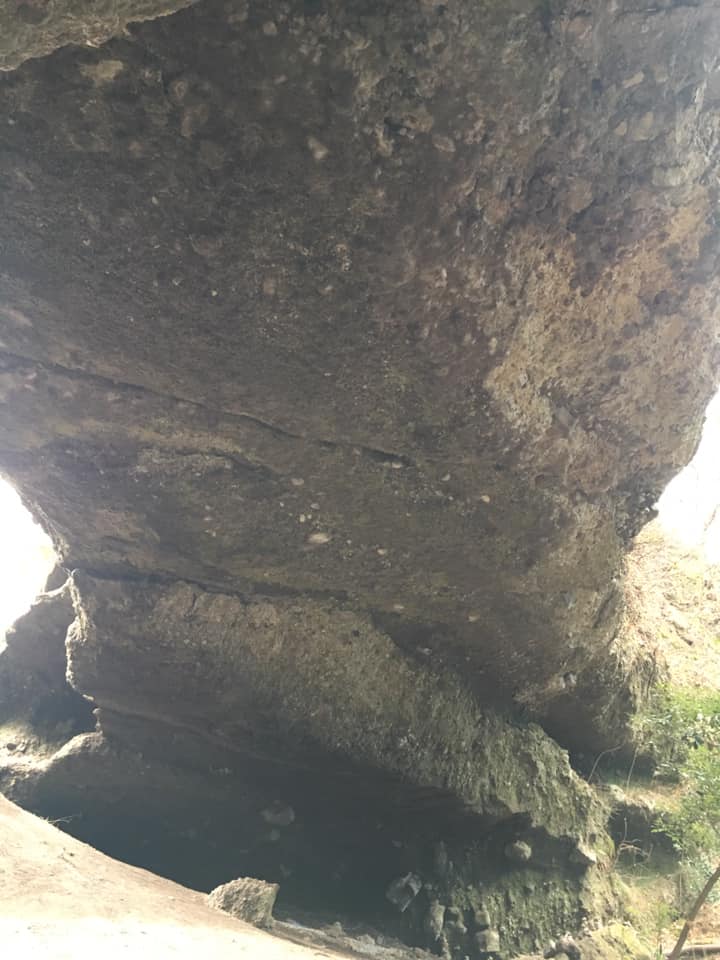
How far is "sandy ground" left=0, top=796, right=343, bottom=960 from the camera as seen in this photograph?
8.31ft

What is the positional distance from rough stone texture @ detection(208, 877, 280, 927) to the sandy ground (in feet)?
0.40

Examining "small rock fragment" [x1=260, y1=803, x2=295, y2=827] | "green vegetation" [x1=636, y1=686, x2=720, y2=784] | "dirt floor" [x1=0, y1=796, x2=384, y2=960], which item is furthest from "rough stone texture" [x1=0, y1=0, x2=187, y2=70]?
"green vegetation" [x1=636, y1=686, x2=720, y2=784]

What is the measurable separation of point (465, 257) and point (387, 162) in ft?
1.58

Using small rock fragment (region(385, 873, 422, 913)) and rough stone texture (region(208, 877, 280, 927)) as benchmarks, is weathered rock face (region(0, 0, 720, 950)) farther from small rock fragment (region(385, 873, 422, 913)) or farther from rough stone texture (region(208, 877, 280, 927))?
rough stone texture (region(208, 877, 280, 927))

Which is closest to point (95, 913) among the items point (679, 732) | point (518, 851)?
point (518, 851)

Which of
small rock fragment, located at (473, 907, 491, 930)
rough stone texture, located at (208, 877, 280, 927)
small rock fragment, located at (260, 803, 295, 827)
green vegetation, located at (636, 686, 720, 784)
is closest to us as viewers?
rough stone texture, located at (208, 877, 280, 927)

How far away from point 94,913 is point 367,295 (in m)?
2.71

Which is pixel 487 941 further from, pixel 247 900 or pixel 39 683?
pixel 39 683

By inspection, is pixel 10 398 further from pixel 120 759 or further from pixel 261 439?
pixel 120 759

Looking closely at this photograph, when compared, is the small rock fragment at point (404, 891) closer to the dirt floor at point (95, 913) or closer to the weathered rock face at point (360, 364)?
the weathered rock face at point (360, 364)

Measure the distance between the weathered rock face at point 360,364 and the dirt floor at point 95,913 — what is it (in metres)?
1.10

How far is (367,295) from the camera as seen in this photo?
2.67m

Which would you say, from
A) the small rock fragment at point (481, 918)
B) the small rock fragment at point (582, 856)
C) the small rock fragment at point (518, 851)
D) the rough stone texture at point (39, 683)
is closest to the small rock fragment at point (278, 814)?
the small rock fragment at point (481, 918)

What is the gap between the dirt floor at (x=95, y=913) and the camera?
2537 mm
